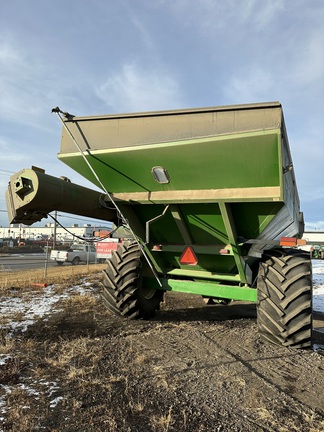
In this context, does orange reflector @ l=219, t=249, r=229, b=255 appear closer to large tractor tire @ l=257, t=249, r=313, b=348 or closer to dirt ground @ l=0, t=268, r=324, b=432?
large tractor tire @ l=257, t=249, r=313, b=348

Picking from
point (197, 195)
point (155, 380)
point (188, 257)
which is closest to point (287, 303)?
point (188, 257)

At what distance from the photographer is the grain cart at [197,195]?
11.4 feet

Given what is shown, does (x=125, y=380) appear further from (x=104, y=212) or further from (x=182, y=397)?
(x=104, y=212)

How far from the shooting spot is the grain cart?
347 centimetres

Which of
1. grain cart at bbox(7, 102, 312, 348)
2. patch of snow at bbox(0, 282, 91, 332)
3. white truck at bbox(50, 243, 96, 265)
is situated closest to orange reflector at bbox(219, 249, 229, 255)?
grain cart at bbox(7, 102, 312, 348)

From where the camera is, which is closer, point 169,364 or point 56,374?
point 56,374

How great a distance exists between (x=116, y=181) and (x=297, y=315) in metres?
2.91

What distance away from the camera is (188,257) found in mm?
4867

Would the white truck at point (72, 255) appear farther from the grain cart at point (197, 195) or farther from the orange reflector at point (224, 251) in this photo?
the orange reflector at point (224, 251)

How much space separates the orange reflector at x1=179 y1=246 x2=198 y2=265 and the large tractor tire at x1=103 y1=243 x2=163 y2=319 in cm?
80

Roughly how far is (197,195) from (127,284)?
202 centimetres

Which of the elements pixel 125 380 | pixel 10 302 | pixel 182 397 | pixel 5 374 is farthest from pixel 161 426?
pixel 10 302

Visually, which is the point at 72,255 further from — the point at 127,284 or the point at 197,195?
the point at 197,195

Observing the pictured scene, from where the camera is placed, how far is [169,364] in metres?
3.55
